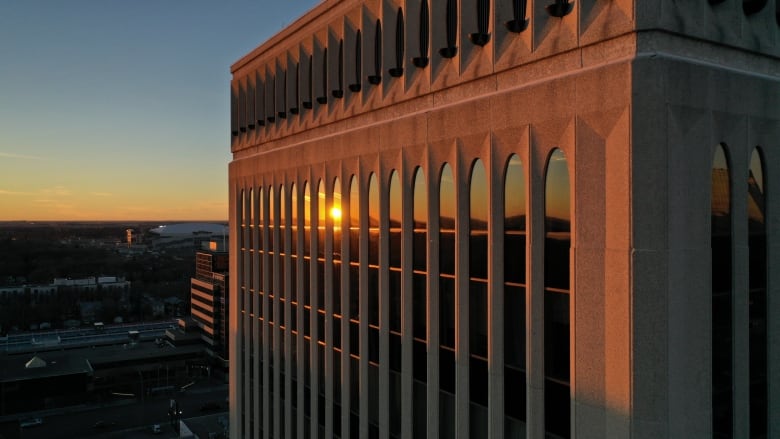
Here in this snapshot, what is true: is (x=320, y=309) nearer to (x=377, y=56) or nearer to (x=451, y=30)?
(x=377, y=56)

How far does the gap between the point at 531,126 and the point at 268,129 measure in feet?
57.5

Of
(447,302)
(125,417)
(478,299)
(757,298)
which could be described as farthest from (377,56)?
(125,417)

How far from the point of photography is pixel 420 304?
17953 millimetres

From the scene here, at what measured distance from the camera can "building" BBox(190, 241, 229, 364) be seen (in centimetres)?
9844

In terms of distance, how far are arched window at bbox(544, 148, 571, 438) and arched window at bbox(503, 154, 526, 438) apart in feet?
2.28

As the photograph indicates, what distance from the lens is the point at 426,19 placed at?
17.9 m

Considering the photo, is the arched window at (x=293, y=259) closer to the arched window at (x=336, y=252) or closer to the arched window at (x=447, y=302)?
the arched window at (x=336, y=252)

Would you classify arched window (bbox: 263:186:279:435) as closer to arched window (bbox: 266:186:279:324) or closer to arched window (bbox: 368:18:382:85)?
arched window (bbox: 266:186:279:324)

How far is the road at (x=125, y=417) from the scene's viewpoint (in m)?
67.4

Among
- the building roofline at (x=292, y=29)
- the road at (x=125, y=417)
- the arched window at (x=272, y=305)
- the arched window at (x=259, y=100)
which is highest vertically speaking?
the building roofline at (x=292, y=29)

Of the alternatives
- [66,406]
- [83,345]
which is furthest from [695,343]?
[83,345]

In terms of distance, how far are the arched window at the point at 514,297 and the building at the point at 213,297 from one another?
287 ft

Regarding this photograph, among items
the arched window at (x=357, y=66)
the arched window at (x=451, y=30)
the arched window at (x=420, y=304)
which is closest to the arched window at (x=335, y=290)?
the arched window at (x=357, y=66)

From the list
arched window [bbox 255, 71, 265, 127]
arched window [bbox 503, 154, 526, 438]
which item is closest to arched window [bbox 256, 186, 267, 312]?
arched window [bbox 255, 71, 265, 127]
